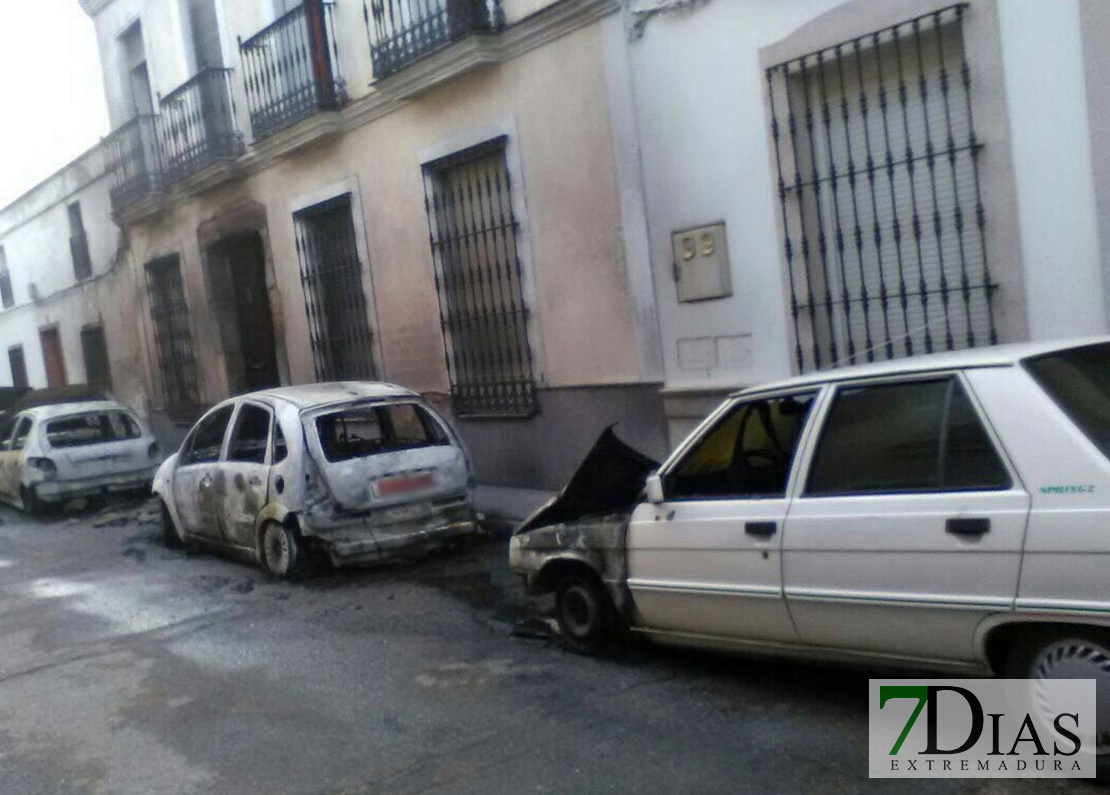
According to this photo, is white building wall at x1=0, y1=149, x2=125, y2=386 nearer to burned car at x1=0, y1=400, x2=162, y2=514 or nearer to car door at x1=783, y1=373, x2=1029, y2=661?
burned car at x1=0, y1=400, x2=162, y2=514

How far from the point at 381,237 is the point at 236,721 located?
8269mm

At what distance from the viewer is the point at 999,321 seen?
7680 millimetres

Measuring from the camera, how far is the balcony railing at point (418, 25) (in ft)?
36.2

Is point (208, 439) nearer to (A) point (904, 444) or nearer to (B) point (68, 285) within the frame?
(A) point (904, 444)

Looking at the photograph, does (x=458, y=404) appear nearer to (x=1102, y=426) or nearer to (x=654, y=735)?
(x=654, y=735)

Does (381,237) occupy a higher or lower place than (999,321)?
higher

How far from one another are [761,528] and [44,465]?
1155 centimetres

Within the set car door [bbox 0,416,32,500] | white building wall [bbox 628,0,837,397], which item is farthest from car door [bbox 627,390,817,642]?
car door [bbox 0,416,32,500]

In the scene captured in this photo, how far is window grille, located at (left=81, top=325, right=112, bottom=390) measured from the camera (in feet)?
70.9

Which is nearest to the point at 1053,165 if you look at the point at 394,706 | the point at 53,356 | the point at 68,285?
the point at 394,706

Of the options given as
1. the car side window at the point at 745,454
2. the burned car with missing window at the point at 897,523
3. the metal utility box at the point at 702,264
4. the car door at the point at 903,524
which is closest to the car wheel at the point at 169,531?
the metal utility box at the point at 702,264

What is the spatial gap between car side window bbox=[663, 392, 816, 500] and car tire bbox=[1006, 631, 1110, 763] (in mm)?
1242

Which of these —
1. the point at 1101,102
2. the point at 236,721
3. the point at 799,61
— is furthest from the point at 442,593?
the point at 1101,102

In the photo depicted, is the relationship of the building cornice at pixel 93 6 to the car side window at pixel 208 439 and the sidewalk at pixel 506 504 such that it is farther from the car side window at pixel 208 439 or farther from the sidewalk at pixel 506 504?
the sidewalk at pixel 506 504
